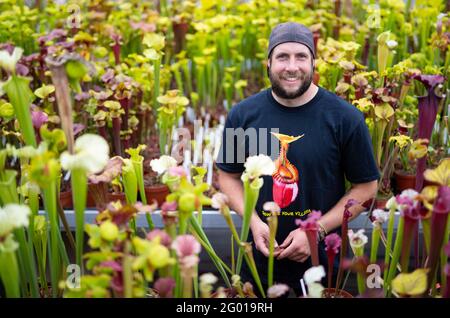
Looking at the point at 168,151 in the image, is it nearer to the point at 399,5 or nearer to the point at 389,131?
the point at 389,131

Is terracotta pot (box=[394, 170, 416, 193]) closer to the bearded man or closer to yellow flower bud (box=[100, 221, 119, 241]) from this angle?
the bearded man

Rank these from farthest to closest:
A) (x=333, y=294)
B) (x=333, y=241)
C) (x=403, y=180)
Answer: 1. (x=403, y=180)
2. (x=333, y=294)
3. (x=333, y=241)

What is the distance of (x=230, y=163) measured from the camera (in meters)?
1.70

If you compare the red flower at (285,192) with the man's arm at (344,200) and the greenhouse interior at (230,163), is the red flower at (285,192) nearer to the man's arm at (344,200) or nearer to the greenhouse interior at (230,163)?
the greenhouse interior at (230,163)

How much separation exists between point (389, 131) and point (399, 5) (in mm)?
1002

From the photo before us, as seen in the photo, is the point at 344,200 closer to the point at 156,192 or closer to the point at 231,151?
the point at 231,151

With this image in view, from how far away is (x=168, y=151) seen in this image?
2.23 meters

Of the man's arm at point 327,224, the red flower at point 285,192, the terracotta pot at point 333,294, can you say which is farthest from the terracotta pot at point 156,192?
the terracotta pot at point 333,294

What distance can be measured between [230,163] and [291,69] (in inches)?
14.5

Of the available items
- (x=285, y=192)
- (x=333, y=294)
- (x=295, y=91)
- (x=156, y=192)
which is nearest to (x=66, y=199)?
(x=156, y=192)

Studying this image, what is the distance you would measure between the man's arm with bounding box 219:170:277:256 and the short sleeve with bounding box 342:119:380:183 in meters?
0.33

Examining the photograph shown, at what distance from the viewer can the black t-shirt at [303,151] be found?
1.58 metres

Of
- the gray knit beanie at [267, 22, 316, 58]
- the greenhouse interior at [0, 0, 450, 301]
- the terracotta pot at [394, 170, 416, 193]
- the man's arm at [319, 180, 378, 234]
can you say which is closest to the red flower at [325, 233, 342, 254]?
the greenhouse interior at [0, 0, 450, 301]
